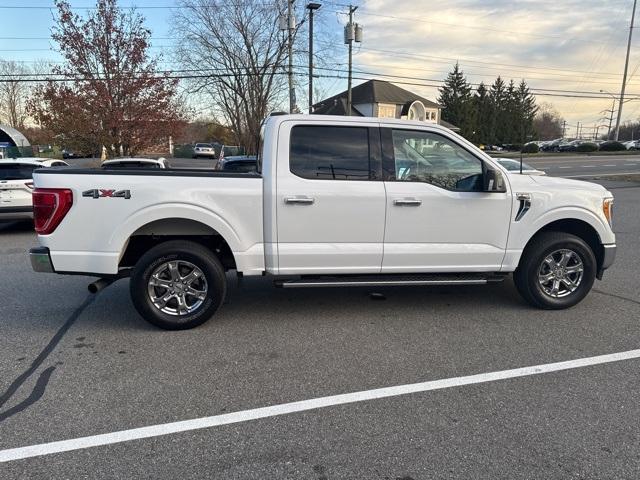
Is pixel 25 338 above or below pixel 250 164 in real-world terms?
below

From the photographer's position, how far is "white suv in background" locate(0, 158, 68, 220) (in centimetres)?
947

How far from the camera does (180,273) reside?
15.0ft

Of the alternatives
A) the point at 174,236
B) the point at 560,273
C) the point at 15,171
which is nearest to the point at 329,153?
the point at 174,236

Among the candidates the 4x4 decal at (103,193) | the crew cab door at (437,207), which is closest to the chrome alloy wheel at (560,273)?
the crew cab door at (437,207)

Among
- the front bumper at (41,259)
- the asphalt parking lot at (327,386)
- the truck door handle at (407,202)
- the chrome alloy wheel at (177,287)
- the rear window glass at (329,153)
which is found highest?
the rear window glass at (329,153)

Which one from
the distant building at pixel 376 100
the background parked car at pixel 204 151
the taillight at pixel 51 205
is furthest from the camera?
the distant building at pixel 376 100

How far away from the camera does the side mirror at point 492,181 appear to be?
470 cm

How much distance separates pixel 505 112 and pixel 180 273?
86.2m

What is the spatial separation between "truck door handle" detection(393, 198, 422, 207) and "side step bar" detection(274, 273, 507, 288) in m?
0.73

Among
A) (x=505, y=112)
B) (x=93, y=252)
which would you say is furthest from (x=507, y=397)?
(x=505, y=112)

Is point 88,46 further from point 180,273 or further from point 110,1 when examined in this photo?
point 180,273

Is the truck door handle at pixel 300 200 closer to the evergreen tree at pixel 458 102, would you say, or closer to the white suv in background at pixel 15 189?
the white suv in background at pixel 15 189

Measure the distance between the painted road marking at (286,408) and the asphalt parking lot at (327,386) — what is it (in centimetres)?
5

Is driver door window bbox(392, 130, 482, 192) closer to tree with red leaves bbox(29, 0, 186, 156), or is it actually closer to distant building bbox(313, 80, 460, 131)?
tree with red leaves bbox(29, 0, 186, 156)
